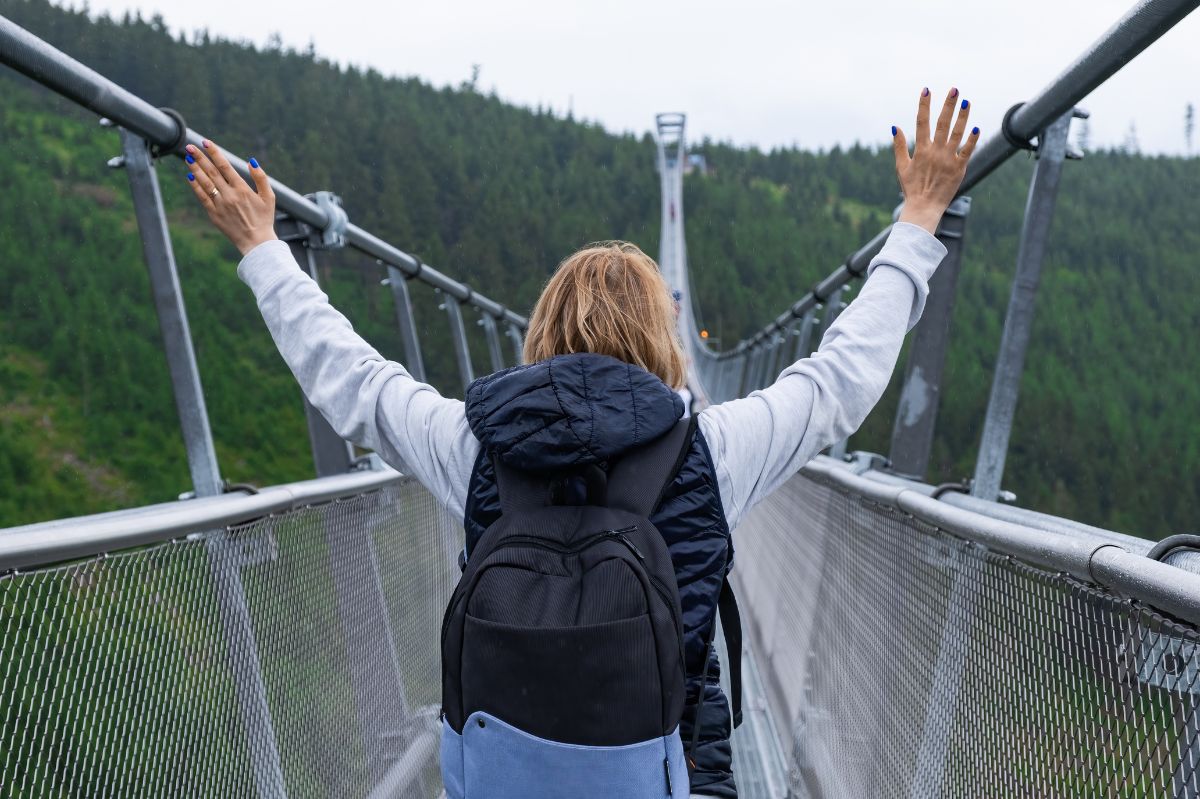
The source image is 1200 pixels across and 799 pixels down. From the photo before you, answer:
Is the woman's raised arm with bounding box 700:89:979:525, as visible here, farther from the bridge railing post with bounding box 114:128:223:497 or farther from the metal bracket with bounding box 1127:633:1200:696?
the bridge railing post with bounding box 114:128:223:497

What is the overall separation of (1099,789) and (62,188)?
57.7 m

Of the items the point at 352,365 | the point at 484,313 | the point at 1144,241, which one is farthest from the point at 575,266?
the point at 1144,241

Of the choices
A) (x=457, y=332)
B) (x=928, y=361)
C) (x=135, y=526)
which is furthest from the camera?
(x=457, y=332)

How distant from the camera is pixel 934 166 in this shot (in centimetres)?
168

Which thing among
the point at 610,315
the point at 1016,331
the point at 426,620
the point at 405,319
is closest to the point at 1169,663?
the point at 610,315

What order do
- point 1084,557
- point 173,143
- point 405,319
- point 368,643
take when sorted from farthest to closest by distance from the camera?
1. point 405,319
2. point 368,643
3. point 173,143
4. point 1084,557

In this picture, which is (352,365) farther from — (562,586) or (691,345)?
(691,345)

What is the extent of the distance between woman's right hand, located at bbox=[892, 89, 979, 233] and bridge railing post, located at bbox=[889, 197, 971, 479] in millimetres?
1005

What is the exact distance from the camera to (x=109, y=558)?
1452 mm

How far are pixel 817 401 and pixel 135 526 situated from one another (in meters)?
0.85

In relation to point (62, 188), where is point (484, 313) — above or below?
below

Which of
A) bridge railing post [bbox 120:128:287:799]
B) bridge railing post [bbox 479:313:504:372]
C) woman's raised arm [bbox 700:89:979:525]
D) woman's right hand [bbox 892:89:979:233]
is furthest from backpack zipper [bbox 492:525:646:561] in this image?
bridge railing post [bbox 479:313:504:372]

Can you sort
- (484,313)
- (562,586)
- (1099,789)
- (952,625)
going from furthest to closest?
(484,313)
(952,625)
(562,586)
(1099,789)

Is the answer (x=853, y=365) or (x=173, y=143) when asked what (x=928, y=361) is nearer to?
(x=853, y=365)
